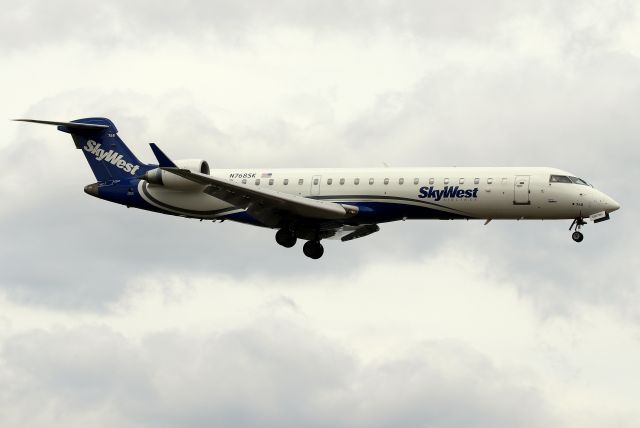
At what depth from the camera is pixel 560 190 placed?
54.8 m

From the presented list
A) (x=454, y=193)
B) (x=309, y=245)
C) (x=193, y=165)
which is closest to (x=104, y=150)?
(x=193, y=165)

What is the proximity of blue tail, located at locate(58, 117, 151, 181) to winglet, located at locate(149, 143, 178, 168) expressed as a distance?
7.18 m

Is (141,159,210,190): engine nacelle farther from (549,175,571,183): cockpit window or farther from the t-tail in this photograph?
(549,175,571,183): cockpit window

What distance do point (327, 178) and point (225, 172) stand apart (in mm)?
4798

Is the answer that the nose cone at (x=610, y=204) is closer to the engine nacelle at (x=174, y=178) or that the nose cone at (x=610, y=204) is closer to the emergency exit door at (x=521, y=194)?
the emergency exit door at (x=521, y=194)

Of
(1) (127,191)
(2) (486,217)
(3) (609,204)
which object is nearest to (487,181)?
(2) (486,217)

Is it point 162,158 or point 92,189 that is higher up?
point 92,189

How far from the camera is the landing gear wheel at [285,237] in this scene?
58.6 meters

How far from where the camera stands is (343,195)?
5681 cm

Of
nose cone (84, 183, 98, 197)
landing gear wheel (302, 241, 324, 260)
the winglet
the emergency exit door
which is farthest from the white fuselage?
nose cone (84, 183, 98, 197)

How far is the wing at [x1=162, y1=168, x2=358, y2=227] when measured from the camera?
2148 inches

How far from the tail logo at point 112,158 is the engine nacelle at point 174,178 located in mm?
2437

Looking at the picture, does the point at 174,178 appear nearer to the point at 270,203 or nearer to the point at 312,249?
the point at 270,203

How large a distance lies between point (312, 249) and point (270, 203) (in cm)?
469
